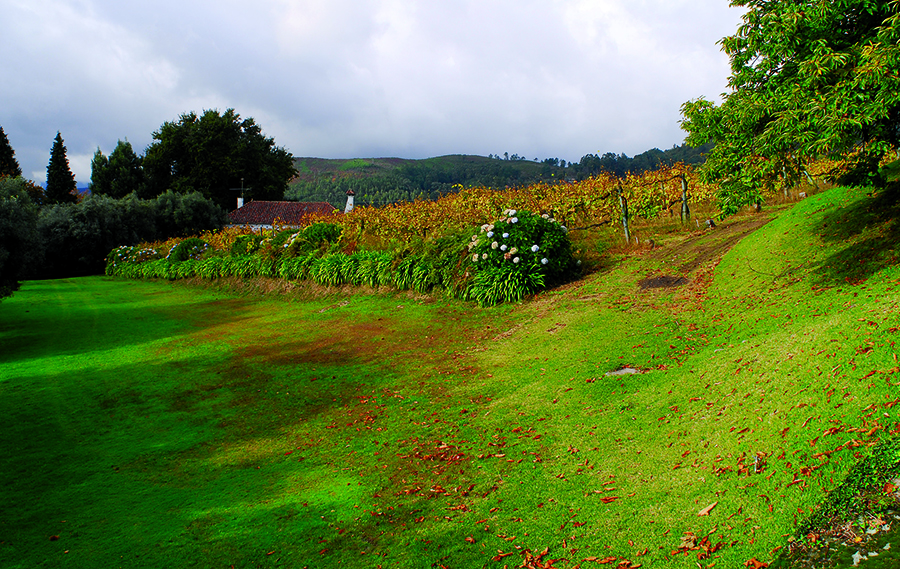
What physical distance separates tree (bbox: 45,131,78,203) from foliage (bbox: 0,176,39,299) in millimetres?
45723

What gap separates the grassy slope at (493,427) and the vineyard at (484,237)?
1.55 metres

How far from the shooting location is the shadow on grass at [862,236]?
6.20 metres

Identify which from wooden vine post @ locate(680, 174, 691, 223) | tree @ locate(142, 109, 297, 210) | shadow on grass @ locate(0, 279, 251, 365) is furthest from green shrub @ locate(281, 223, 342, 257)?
tree @ locate(142, 109, 297, 210)

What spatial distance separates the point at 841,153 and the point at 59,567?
24.6ft

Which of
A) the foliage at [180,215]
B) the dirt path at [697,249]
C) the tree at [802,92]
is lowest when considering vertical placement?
the dirt path at [697,249]

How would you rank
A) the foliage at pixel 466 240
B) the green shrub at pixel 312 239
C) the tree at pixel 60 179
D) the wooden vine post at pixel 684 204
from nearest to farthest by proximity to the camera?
the foliage at pixel 466 240
the wooden vine post at pixel 684 204
the green shrub at pixel 312 239
the tree at pixel 60 179

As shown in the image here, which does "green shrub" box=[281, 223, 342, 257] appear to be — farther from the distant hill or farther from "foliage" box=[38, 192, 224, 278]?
"foliage" box=[38, 192, 224, 278]

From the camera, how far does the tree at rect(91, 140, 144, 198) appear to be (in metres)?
53.5

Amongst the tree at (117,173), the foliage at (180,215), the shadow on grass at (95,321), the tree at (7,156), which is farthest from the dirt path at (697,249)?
the tree at (7,156)

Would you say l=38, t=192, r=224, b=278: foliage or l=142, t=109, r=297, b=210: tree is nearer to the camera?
l=38, t=192, r=224, b=278: foliage

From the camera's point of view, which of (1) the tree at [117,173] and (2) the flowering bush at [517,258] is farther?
(1) the tree at [117,173]

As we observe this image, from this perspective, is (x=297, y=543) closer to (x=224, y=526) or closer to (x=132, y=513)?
(x=224, y=526)

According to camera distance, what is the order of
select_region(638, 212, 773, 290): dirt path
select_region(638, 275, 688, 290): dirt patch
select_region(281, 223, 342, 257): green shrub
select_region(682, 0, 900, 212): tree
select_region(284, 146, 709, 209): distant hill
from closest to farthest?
select_region(682, 0, 900, 212): tree
select_region(638, 275, 688, 290): dirt patch
select_region(638, 212, 773, 290): dirt path
select_region(281, 223, 342, 257): green shrub
select_region(284, 146, 709, 209): distant hill

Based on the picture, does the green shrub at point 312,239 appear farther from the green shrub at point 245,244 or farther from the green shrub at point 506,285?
the green shrub at point 506,285
